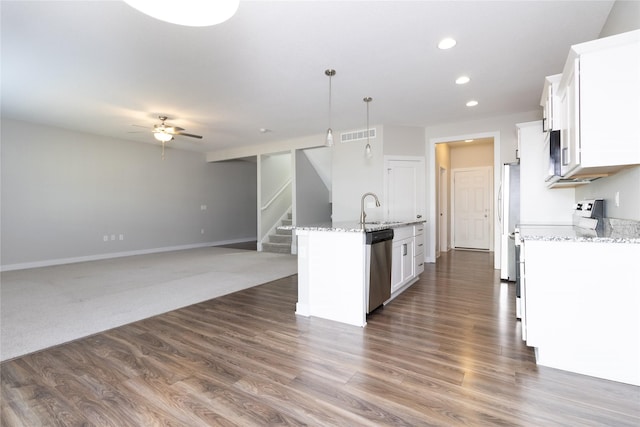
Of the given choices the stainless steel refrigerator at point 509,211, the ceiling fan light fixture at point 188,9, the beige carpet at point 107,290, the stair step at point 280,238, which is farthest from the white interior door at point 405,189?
the ceiling fan light fixture at point 188,9

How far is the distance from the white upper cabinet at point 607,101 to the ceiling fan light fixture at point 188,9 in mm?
2215

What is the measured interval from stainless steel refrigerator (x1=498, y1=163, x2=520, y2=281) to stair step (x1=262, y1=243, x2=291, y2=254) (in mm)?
4687

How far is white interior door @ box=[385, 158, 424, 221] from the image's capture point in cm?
615

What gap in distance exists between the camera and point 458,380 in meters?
1.93

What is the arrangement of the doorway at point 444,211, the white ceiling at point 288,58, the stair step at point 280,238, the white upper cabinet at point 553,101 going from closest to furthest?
the white ceiling at point 288,58, the white upper cabinet at point 553,101, the doorway at point 444,211, the stair step at point 280,238

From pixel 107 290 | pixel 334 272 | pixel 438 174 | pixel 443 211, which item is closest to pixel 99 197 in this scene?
pixel 107 290

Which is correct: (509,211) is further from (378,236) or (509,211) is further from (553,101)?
(378,236)

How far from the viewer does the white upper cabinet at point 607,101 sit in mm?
1884

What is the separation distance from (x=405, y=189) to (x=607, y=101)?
14.0ft

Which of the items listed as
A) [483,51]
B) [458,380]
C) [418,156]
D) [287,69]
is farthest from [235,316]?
[418,156]

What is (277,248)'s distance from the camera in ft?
25.4

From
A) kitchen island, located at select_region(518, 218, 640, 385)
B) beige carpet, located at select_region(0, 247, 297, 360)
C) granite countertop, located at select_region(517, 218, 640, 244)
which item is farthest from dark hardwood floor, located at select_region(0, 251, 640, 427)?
granite countertop, located at select_region(517, 218, 640, 244)

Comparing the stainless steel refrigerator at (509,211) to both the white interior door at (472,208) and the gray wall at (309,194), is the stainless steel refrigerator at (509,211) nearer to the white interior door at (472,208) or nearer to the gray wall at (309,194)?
the white interior door at (472,208)

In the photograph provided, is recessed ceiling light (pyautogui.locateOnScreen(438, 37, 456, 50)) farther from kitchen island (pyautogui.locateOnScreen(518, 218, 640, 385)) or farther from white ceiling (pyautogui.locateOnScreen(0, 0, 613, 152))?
kitchen island (pyautogui.locateOnScreen(518, 218, 640, 385))
